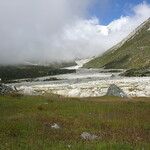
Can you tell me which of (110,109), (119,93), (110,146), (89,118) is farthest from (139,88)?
(110,146)

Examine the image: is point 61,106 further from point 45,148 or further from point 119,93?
point 119,93

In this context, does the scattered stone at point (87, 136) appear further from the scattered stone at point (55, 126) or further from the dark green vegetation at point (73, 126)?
the scattered stone at point (55, 126)

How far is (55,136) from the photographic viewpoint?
22.5m

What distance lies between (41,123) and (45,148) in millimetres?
10515

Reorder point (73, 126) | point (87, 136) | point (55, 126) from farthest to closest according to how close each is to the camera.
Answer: point (73, 126) → point (55, 126) → point (87, 136)

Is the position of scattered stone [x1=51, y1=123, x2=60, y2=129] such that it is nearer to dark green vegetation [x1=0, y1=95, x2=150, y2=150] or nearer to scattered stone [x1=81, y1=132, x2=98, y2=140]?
dark green vegetation [x1=0, y1=95, x2=150, y2=150]

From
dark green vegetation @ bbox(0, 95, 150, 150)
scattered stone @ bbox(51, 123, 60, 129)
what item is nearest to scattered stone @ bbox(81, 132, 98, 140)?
dark green vegetation @ bbox(0, 95, 150, 150)

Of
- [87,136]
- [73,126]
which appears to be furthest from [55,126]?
[87,136]

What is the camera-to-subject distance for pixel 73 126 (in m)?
26.9

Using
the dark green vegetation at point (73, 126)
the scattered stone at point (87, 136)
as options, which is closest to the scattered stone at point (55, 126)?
the dark green vegetation at point (73, 126)

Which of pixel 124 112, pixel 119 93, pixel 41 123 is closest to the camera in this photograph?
pixel 41 123

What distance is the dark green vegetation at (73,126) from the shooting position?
17.5 meters

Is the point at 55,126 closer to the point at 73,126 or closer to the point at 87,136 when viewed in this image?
the point at 73,126

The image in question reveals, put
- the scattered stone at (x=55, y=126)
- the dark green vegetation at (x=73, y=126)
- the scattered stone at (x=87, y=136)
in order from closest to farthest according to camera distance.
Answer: the dark green vegetation at (x=73, y=126) < the scattered stone at (x=87, y=136) < the scattered stone at (x=55, y=126)
